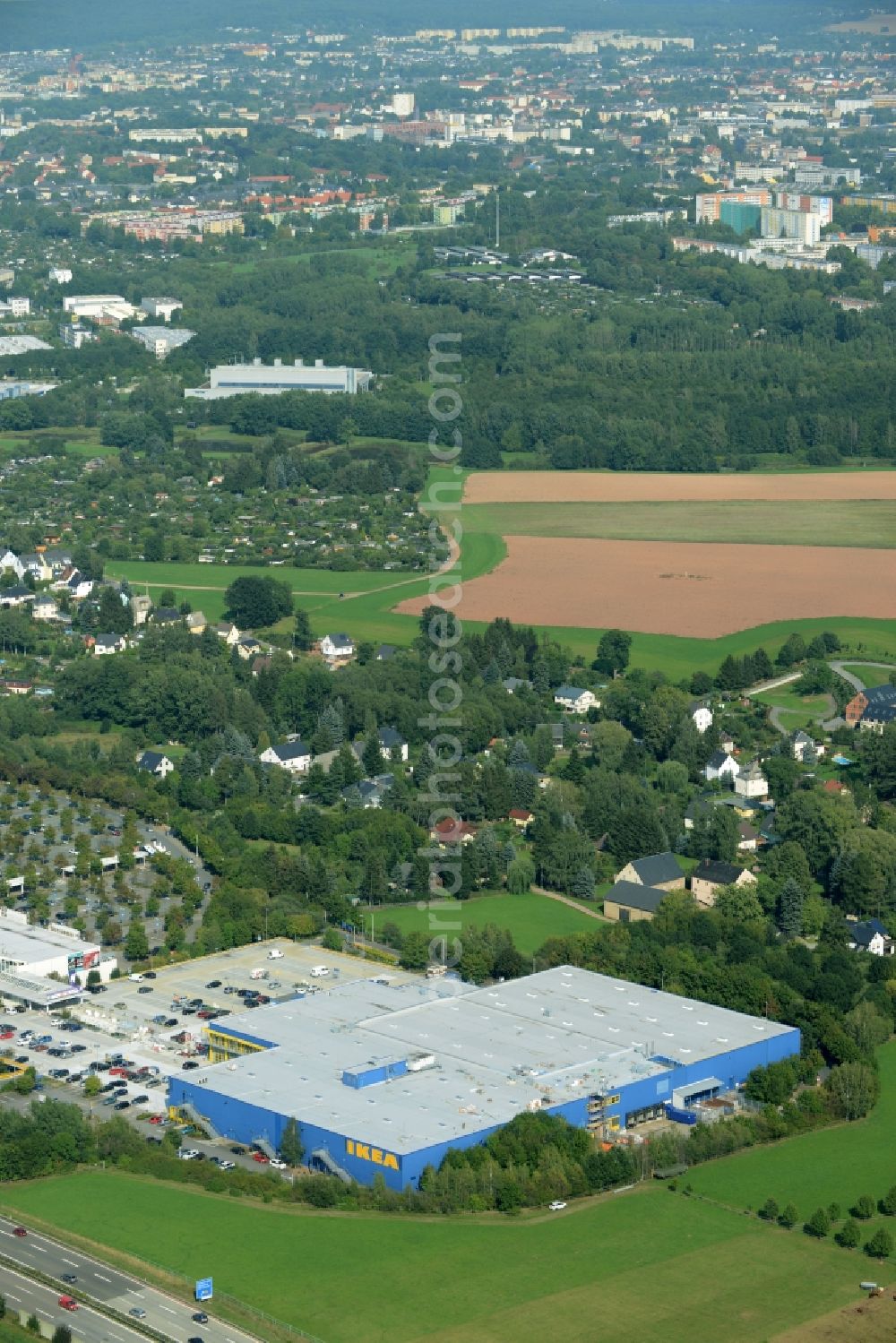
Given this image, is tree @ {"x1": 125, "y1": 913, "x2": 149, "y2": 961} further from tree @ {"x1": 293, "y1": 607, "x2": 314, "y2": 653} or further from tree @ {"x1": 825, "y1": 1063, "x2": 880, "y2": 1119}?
tree @ {"x1": 293, "y1": 607, "x2": 314, "y2": 653}

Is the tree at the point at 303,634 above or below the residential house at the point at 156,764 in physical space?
below

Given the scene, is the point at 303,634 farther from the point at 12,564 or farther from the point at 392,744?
the point at 12,564

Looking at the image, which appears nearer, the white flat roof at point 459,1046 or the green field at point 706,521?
the white flat roof at point 459,1046

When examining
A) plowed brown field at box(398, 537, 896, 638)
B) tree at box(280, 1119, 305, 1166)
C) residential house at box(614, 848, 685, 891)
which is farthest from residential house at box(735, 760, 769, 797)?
tree at box(280, 1119, 305, 1166)

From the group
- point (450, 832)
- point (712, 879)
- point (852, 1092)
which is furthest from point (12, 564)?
point (852, 1092)

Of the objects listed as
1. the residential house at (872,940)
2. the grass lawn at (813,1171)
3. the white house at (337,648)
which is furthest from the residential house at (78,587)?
the grass lawn at (813,1171)

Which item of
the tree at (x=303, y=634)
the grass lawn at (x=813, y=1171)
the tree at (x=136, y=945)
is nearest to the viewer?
the grass lawn at (x=813, y=1171)

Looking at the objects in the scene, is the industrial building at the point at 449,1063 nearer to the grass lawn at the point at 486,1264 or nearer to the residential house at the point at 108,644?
the grass lawn at the point at 486,1264
